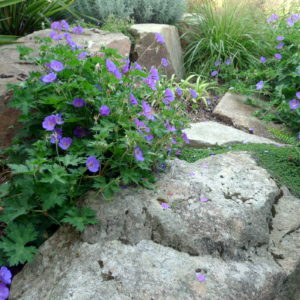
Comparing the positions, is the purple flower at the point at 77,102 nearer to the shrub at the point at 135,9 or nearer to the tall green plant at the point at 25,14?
the tall green plant at the point at 25,14

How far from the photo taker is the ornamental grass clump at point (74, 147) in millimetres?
1463

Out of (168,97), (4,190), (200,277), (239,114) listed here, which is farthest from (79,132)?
(239,114)

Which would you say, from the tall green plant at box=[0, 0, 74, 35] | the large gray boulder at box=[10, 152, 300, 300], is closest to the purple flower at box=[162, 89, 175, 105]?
the large gray boulder at box=[10, 152, 300, 300]

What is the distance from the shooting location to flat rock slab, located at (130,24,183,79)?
411cm

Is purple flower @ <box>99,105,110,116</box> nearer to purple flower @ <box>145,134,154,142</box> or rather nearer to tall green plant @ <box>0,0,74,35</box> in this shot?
purple flower @ <box>145,134,154,142</box>

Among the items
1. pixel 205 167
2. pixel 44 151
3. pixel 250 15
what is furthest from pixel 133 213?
pixel 250 15

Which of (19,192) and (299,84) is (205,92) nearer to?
(299,84)

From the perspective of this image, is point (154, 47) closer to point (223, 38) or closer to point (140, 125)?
point (223, 38)

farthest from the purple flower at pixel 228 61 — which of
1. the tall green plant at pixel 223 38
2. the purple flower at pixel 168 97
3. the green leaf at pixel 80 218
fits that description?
the green leaf at pixel 80 218

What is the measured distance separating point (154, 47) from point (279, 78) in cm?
147

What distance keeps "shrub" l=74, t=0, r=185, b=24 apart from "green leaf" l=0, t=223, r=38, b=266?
3.37 metres

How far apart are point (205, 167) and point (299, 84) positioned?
1763mm

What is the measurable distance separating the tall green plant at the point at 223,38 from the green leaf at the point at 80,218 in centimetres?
346

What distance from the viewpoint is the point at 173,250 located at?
4.99ft
